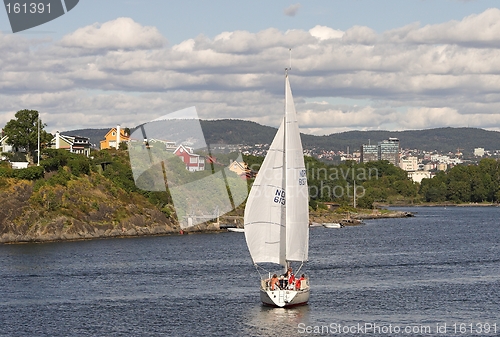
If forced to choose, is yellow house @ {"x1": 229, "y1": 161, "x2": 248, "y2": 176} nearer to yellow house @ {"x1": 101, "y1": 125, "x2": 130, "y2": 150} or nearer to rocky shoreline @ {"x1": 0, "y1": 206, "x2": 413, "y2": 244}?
yellow house @ {"x1": 101, "y1": 125, "x2": 130, "y2": 150}

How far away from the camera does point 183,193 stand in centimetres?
13912

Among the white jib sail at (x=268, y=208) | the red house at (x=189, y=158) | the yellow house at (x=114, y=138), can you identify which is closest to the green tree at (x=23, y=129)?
the red house at (x=189, y=158)

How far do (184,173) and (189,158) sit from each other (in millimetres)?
9900

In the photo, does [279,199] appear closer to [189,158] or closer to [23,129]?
[23,129]

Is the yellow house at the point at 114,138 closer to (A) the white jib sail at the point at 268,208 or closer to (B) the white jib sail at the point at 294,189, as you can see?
(A) the white jib sail at the point at 268,208

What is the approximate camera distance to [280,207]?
167 feet

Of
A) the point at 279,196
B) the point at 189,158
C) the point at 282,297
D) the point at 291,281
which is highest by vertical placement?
the point at 189,158

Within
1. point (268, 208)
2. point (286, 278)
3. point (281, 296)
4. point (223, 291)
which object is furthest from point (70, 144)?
point (281, 296)

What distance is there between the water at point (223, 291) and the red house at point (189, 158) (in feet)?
169

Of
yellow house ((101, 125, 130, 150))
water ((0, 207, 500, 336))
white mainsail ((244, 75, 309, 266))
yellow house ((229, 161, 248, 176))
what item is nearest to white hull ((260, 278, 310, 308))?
water ((0, 207, 500, 336))

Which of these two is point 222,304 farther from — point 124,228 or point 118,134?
point 118,134

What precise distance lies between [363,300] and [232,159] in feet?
415

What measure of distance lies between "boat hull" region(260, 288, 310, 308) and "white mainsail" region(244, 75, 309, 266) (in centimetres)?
201

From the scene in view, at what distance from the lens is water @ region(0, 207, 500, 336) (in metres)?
47.2
